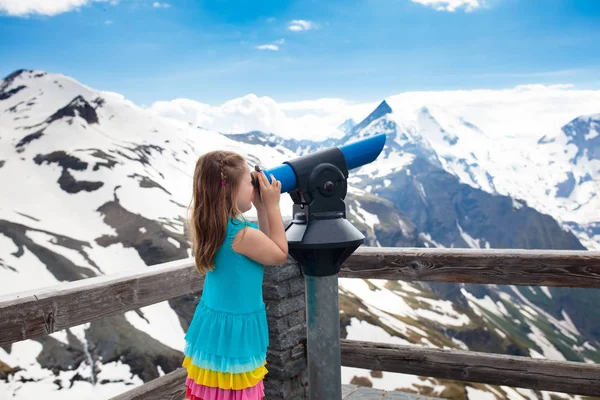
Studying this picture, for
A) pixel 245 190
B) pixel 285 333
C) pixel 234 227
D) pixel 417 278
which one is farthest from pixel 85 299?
pixel 417 278

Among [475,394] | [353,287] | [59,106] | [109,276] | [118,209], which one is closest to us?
[109,276]

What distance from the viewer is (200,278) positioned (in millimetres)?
3666

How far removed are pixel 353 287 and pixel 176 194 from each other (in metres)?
36.4

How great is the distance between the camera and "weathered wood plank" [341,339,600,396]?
341 centimetres

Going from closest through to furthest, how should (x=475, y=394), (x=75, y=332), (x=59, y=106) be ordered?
(x=75, y=332) < (x=475, y=394) < (x=59, y=106)

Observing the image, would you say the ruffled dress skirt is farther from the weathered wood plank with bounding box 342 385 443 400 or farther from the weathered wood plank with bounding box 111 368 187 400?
the weathered wood plank with bounding box 342 385 443 400

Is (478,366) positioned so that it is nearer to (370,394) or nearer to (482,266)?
(482,266)

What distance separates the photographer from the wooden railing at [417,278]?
276 cm

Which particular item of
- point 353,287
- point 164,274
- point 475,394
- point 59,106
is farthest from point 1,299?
point 59,106

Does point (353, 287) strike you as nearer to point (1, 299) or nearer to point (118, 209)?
point (118, 209)

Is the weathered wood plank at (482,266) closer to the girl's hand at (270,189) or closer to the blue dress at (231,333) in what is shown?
the blue dress at (231,333)

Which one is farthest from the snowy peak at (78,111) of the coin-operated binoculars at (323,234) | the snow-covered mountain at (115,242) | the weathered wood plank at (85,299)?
the coin-operated binoculars at (323,234)

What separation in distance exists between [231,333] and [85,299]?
3.14 feet

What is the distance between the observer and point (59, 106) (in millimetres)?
127375
